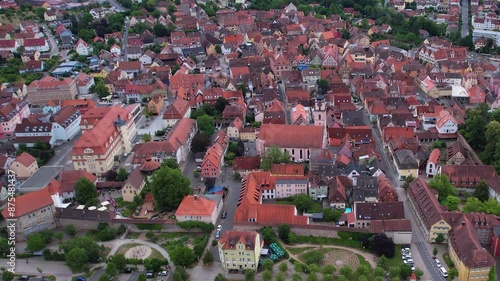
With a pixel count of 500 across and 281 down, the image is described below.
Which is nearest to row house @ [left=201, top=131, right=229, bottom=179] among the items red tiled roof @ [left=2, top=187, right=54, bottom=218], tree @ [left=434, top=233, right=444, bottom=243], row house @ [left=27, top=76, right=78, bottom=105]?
red tiled roof @ [left=2, top=187, right=54, bottom=218]

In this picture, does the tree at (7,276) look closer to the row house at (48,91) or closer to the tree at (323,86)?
the row house at (48,91)

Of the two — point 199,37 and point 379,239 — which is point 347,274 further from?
point 199,37

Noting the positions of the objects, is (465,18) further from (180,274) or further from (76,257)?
(76,257)

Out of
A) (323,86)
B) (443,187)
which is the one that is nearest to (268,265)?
(443,187)

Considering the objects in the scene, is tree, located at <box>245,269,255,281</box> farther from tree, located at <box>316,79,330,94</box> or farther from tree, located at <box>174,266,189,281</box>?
tree, located at <box>316,79,330,94</box>

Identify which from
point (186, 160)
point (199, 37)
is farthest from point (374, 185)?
point (199, 37)

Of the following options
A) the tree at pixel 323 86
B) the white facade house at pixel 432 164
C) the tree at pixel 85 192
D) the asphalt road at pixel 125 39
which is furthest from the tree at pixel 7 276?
the asphalt road at pixel 125 39
